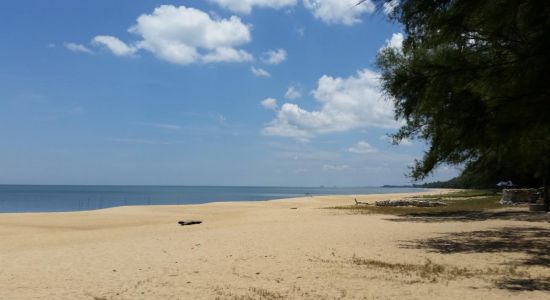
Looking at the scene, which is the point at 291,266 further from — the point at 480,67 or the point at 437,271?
the point at 480,67

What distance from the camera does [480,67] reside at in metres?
10.6

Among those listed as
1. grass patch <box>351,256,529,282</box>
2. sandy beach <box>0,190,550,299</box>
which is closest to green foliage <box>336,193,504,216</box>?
sandy beach <box>0,190,550,299</box>

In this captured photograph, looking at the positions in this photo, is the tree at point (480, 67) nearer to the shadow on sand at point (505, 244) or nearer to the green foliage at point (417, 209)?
the shadow on sand at point (505, 244)

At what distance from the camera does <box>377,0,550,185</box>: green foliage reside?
8469mm

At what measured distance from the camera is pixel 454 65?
1093cm

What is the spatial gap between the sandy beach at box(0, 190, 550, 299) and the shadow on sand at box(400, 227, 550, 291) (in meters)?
0.03

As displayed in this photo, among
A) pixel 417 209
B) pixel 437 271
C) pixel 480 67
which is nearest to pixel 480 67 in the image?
pixel 480 67

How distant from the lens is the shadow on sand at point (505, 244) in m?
11.6

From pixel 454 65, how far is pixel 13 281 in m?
9.63

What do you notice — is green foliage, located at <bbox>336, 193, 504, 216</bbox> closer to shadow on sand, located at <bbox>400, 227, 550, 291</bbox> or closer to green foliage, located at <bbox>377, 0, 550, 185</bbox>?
shadow on sand, located at <bbox>400, 227, 550, 291</bbox>

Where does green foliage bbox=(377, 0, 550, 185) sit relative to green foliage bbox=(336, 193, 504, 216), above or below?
above

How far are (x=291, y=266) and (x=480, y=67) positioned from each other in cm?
574

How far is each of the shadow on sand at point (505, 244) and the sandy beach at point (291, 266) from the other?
0.03 meters

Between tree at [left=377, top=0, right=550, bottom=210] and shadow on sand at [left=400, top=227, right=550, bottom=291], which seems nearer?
tree at [left=377, top=0, right=550, bottom=210]
